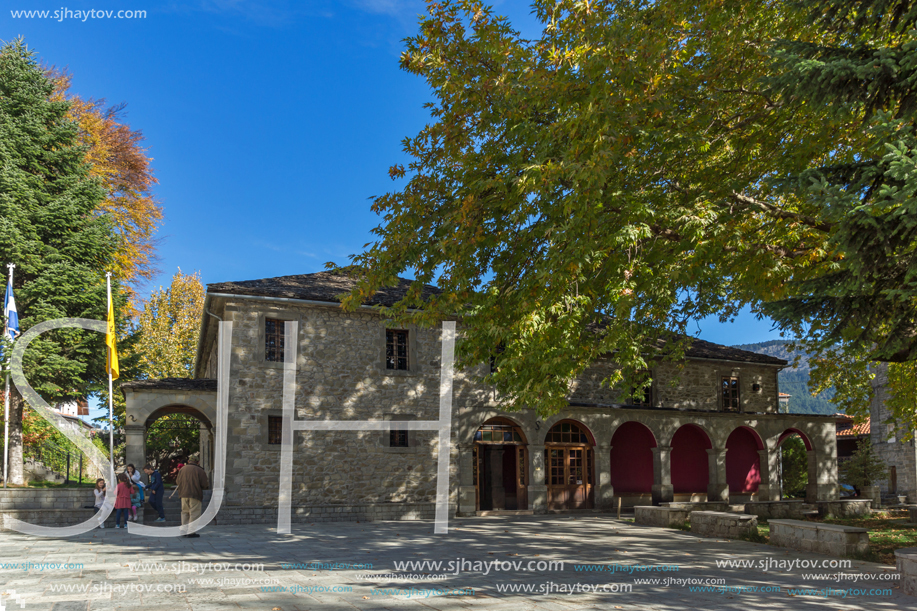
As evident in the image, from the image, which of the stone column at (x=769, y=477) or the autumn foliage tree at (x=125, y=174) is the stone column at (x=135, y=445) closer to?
the autumn foliage tree at (x=125, y=174)

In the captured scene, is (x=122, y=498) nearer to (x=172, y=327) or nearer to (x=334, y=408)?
(x=334, y=408)

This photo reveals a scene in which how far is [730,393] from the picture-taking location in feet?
84.9

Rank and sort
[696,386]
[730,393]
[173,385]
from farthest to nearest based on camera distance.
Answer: [730,393] < [696,386] < [173,385]

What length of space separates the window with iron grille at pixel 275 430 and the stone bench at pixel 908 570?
14066mm

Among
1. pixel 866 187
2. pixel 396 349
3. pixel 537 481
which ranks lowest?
pixel 537 481

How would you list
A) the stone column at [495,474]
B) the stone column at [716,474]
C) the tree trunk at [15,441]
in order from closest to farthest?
the tree trunk at [15,441] < the stone column at [495,474] < the stone column at [716,474]

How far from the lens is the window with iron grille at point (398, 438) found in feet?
63.6

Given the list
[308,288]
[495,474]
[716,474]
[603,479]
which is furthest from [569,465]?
[308,288]

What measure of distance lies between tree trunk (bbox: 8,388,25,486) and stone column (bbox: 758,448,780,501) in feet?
81.4

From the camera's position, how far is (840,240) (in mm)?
6621

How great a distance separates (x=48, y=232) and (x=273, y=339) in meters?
8.24

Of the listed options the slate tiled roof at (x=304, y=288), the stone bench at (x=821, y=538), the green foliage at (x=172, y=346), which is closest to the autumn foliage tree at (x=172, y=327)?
the green foliage at (x=172, y=346)

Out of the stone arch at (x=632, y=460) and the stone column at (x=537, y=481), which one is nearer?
the stone column at (x=537, y=481)

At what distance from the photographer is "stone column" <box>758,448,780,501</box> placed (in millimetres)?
25156
